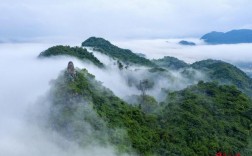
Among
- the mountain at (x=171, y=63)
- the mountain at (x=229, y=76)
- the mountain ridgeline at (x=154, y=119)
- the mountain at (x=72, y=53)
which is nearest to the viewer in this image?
the mountain ridgeline at (x=154, y=119)

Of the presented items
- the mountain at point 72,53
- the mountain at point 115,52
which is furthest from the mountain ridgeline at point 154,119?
the mountain at point 115,52

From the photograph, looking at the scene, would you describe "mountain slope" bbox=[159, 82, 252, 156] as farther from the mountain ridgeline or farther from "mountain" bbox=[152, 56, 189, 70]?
"mountain" bbox=[152, 56, 189, 70]

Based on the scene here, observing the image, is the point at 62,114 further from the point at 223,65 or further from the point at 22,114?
the point at 223,65

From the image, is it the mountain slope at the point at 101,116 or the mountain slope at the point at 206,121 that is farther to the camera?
the mountain slope at the point at 206,121

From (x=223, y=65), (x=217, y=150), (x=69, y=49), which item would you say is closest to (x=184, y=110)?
(x=217, y=150)

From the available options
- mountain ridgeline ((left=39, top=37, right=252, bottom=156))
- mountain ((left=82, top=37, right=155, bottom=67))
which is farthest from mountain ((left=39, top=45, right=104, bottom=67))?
mountain ridgeline ((left=39, top=37, right=252, bottom=156))

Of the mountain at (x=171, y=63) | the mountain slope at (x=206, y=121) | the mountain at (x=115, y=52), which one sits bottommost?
the mountain slope at (x=206, y=121)

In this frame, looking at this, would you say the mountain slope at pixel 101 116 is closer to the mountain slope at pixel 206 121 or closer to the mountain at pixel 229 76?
the mountain slope at pixel 206 121
